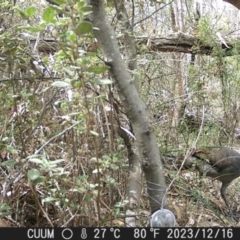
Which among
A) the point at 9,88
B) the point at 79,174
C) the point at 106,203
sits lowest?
the point at 106,203

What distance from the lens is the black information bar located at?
1301mm

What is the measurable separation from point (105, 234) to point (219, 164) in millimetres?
1509

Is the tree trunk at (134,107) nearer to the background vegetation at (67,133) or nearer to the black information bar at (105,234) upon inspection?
the background vegetation at (67,133)

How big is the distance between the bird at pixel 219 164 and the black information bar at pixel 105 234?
1.14 metres

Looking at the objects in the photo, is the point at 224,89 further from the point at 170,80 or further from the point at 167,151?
the point at 167,151

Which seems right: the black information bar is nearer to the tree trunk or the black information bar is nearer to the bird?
the tree trunk

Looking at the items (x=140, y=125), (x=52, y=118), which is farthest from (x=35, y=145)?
(x=140, y=125)

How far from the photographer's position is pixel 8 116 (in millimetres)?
1768

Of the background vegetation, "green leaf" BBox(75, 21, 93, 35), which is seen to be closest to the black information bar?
the background vegetation

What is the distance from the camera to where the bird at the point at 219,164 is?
254 centimetres

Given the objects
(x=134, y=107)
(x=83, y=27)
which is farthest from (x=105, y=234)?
(x=83, y=27)

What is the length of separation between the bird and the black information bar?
114 cm

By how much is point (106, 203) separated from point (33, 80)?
1.71ft

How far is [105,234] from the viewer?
1.31 meters
